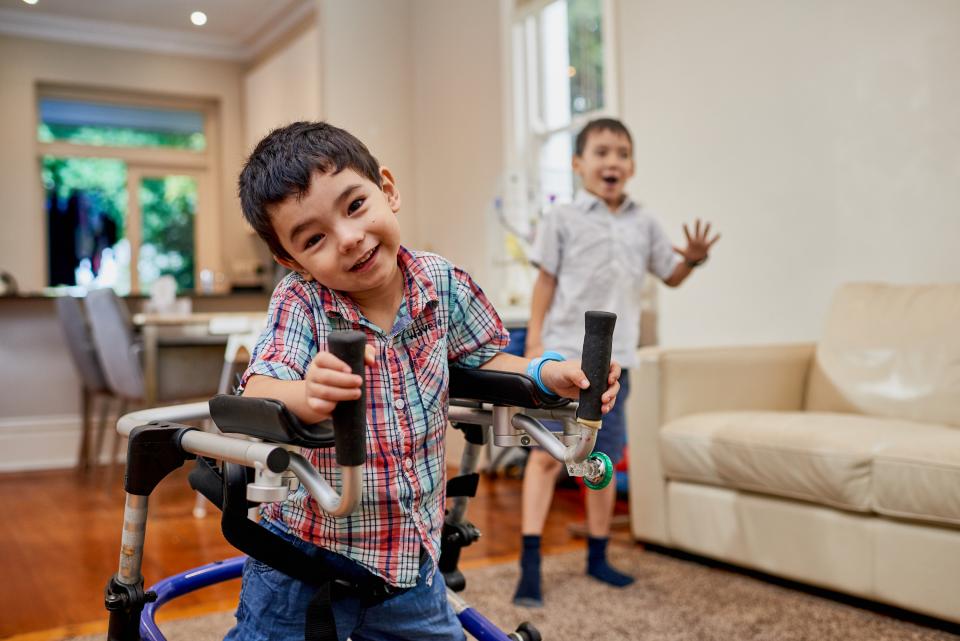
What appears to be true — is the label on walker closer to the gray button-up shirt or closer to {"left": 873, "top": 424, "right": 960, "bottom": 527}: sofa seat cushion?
{"left": 873, "top": 424, "right": 960, "bottom": 527}: sofa seat cushion

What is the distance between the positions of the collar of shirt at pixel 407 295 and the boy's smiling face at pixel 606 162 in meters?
1.28

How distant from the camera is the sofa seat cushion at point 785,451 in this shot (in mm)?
2002

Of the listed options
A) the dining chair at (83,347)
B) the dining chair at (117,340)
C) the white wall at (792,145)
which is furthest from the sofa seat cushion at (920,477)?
the dining chair at (83,347)

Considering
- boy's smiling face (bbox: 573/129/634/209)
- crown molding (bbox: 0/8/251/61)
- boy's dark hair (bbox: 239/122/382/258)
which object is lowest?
boy's dark hair (bbox: 239/122/382/258)

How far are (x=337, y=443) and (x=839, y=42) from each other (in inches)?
103

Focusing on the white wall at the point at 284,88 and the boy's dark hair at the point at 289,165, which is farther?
the white wall at the point at 284,88

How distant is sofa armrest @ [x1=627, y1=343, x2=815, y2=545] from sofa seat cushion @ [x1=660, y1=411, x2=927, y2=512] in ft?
0.20

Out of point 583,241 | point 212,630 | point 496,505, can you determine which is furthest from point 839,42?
point 212,630

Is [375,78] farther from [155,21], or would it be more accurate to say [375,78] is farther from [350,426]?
[350,426]

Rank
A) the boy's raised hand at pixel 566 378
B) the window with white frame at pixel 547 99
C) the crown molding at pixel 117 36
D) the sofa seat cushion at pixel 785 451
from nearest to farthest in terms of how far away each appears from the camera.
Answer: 1. the boy's raised hand at pixel 566 378
2. the sofa seat cushion at pixel 785 451
3. the window with white frame at pixel 547 99
4. the crown molding at pixel 117 36

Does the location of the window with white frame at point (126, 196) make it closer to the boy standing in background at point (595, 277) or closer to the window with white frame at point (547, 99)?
the window with white frame at point (547, 99)

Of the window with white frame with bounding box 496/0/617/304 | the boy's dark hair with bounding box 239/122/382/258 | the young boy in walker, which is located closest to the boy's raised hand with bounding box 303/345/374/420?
the young boy in walker

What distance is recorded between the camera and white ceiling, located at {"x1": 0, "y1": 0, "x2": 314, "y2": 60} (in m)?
5.84

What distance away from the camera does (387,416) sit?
999mm
